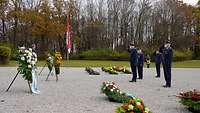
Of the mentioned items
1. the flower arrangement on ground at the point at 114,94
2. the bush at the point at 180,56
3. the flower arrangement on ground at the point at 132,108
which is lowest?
the bush at the point at 180,56

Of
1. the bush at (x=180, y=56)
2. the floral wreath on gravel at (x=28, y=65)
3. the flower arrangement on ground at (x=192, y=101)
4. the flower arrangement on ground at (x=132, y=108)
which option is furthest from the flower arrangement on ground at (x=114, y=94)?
the bush at (x=180, y=56)

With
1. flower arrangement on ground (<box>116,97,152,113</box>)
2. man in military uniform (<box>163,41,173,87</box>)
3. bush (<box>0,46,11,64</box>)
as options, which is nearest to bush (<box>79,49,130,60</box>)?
bush (<box>0,46,11,64</box>)

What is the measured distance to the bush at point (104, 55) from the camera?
7056cm

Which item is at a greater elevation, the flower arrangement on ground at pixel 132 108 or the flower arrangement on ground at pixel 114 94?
the flower arrangement on ground at pixel 132 108

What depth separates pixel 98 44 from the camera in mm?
82375

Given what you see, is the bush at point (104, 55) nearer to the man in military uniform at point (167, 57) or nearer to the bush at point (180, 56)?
the bush at point (180, 56)

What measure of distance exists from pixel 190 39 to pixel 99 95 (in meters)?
67.3

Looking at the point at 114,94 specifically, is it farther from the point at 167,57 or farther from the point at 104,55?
the point at 104,55

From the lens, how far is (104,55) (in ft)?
236

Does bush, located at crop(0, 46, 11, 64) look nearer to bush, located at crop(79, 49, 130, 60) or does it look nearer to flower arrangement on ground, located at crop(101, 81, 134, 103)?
flower arrangement on ground, located at crop(101, 81, 134, 103)

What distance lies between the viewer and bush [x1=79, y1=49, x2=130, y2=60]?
70562 millimetres

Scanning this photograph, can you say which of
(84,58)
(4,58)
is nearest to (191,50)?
(84,58)

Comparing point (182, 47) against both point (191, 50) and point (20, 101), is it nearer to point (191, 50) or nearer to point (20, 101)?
point (191, 50)

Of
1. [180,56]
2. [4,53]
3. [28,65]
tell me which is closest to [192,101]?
[28,65]
